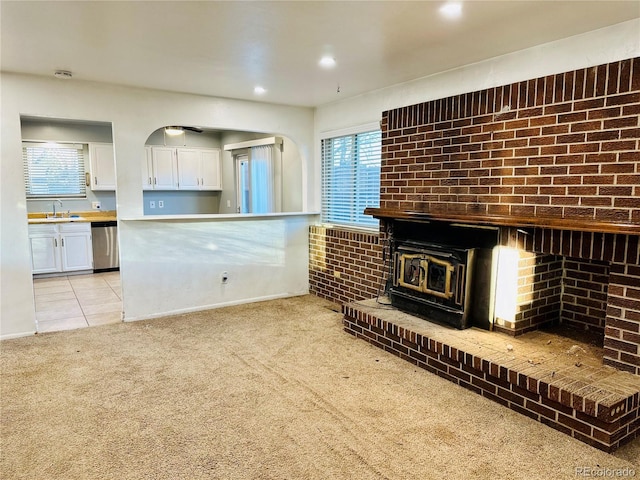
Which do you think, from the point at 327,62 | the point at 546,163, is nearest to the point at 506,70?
the point at 546,163

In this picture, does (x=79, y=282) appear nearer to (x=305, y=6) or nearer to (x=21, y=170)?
(x=21, y=170)

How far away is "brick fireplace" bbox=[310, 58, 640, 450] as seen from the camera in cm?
229

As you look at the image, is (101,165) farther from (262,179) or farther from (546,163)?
(546,163)

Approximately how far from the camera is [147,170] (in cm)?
652

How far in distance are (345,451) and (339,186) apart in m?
3.26

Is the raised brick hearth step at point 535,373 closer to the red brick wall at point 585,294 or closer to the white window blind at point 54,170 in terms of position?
the red brick wall at point 585,294

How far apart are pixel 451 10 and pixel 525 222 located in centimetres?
134

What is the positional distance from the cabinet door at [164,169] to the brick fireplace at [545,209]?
4103 mm

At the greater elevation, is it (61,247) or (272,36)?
(272,36)

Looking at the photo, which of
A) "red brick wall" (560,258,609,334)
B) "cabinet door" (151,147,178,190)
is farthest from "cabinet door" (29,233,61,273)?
"red brick wall" (560,258,609,334)

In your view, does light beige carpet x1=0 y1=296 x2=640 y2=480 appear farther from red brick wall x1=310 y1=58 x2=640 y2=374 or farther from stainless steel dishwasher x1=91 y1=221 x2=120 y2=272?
stainless steel dishwasher x1=91 y1=221 x2=120 y2=272

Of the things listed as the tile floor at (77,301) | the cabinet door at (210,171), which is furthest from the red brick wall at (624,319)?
the cabinet door at (210,171)

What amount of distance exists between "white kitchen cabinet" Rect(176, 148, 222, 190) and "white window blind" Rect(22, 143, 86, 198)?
156 cm

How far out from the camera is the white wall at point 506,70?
8.00ft
